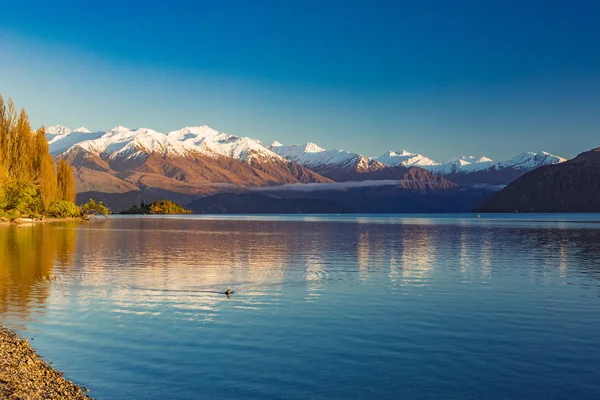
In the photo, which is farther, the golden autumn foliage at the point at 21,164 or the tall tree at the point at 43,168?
the tall tree at the point at 43,168

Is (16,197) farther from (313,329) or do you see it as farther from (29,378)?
(29,378)

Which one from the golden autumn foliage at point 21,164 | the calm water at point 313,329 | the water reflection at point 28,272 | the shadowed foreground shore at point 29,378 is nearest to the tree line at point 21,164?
the golden autumn foliage at point 21,164

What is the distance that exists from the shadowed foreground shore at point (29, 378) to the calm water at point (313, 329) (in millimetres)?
797

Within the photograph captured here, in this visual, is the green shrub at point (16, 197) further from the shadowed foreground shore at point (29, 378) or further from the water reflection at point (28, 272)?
the shadowed foreground shore at point (29, 378)

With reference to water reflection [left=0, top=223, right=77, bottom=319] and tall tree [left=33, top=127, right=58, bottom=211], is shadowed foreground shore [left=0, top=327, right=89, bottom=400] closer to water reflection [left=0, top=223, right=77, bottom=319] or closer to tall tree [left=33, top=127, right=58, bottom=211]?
water reflection [left=0, top=223, right=77, bottom=319]

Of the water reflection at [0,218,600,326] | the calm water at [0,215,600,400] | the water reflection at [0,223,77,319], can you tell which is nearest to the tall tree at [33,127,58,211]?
the water reflection at [0,223,77,319]

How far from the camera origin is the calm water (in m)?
20.5

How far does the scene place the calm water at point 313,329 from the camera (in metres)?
20.5

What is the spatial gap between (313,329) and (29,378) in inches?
551

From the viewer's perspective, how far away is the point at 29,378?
19.5 metres

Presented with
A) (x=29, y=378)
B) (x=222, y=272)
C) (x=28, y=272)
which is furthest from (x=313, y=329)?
(x=28, y=272)

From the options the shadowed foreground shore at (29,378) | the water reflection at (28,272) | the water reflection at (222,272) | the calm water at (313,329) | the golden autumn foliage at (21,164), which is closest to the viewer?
the shadowed foreground shore at (29,378)

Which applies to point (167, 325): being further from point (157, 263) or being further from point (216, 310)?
point (157, 263)

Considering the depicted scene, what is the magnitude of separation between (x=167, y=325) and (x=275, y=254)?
152ft
